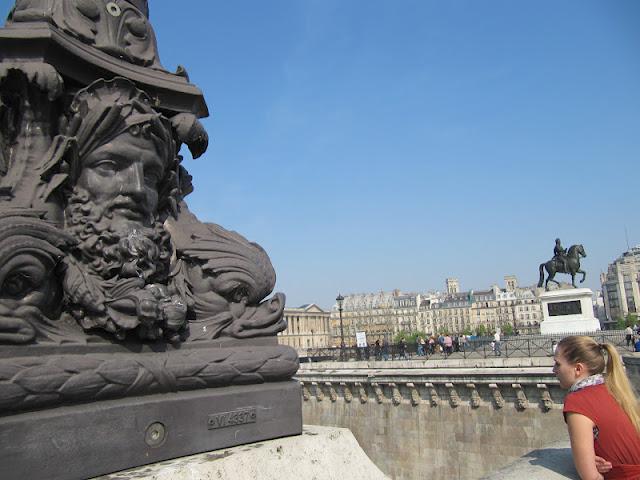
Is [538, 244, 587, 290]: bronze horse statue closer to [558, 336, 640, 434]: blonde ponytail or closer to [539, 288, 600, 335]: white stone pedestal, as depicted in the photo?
[539, 288, 600, 335]: white stone pedestal

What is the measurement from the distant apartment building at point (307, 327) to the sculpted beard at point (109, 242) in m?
77.4

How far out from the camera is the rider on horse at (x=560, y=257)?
30.8m

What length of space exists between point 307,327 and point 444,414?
252ft

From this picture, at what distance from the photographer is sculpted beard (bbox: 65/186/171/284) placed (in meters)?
3.38

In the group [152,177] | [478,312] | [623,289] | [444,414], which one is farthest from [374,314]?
[152,177]

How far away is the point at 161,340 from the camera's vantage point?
11.2 ft

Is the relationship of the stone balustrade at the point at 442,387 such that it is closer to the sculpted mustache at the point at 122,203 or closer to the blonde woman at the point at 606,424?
the blonde woman at the point at 606,424

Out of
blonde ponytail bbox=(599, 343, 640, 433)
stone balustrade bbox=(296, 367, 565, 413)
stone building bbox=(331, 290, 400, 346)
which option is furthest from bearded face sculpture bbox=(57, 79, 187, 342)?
stone building bbox=(331, 290, 400, 346)

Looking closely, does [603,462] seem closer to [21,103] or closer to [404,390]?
[21,103]

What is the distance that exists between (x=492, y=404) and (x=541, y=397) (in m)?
1.66

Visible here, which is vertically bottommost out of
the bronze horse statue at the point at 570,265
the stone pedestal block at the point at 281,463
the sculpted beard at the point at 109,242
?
the stone pedestal block at the point at 281,463

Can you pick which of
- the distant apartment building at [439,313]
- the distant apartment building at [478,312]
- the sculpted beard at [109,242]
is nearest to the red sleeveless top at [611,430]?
the sculpted beard at [109,242]

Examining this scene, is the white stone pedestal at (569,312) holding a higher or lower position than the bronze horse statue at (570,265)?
lower

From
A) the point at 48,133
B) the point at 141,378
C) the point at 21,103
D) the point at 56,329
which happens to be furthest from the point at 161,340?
the point at 21,103
